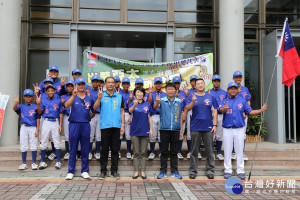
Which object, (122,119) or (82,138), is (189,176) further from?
(82,138)

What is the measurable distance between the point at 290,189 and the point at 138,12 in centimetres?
829

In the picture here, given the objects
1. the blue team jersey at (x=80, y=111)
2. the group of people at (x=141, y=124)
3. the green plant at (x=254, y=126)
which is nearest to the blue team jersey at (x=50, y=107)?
the group of people at (x=141, y=124)

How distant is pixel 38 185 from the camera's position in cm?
562

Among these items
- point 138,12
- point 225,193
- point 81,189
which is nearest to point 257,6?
point 138,12

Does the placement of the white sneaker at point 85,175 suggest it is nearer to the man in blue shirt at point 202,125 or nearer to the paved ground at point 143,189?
the paved ground at point 143,189

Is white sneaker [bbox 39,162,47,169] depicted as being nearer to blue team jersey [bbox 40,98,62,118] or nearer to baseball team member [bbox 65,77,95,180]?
baseball team member [bbox 65,77,95,180]

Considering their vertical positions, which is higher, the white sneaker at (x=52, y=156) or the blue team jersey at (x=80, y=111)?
the blue team jersey at (x=80, y=111)

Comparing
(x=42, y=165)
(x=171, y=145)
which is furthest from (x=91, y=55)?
(x=171, y=145)

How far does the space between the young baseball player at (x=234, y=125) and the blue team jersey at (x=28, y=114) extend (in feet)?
14.9

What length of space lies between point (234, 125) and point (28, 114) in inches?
195

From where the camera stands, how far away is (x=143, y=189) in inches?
210

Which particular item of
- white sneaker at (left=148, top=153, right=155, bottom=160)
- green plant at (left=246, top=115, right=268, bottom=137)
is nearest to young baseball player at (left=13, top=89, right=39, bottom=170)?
white sneaker at (left=148, top=153, right=155, bottom=160)

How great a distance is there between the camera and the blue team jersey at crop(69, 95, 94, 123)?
6.05m

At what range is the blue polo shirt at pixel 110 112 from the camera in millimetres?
6043
